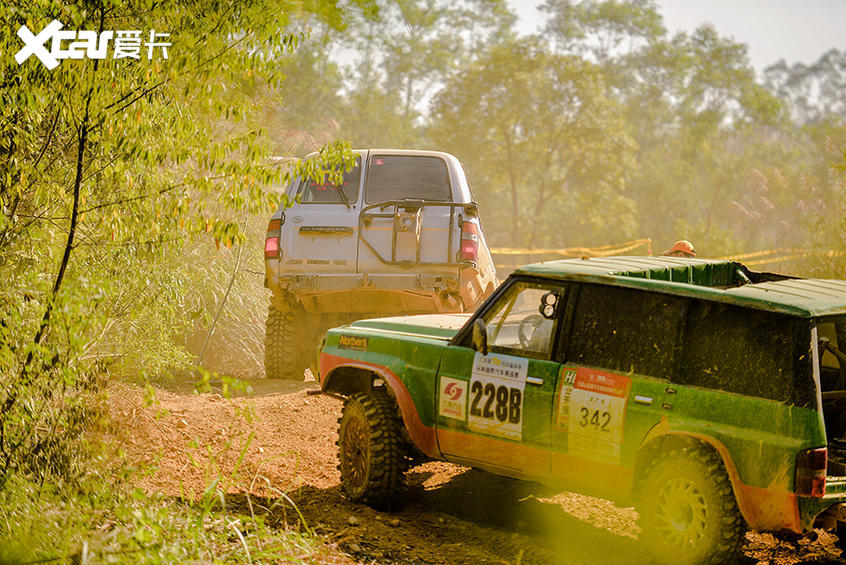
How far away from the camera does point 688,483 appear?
15.5 feet

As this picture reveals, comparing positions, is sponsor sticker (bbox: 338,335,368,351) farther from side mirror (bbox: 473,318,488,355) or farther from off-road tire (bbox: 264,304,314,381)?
off-road tire (bbox: 264,304,314,381)

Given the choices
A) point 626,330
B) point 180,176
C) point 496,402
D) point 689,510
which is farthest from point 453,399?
point 180,176

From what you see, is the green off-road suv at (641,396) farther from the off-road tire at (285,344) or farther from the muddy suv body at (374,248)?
the off-road tire at (285,344)

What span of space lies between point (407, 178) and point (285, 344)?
220cm

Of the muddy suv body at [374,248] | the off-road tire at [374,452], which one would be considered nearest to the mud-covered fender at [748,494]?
the off-road tire at [374,452]

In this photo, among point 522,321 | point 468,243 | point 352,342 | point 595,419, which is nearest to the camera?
point 595,419

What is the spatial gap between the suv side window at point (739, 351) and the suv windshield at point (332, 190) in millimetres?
5407

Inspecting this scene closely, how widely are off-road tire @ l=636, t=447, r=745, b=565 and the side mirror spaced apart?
3.73ft

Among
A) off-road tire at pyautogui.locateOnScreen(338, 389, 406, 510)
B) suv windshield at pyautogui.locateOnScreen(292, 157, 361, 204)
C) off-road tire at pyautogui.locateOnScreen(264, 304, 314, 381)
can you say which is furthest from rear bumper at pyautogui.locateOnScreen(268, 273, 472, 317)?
off-road tire at pyautogui.locateOnScreen(338, 389, 406, 510)

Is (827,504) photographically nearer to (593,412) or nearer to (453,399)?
(593,412)

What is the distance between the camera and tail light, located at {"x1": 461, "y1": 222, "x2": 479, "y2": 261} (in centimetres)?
950

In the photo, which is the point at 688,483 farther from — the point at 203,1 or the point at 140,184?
the point at 140,184

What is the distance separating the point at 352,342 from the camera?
625cm

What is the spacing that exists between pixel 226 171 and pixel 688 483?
325cm
